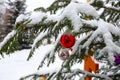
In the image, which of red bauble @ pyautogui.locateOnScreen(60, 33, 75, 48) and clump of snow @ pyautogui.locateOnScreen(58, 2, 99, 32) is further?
red bauble @ pyautogui.locateOnScreen(60, 33, 75, 48)

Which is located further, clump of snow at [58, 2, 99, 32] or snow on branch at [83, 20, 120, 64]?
snow on branch at [83, 20, 120, 64]

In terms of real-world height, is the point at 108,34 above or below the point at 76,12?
below

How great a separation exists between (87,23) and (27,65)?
49.2 ft

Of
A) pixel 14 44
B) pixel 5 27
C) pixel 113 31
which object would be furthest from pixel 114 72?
pixel 5 27

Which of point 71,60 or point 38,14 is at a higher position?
point 38,14

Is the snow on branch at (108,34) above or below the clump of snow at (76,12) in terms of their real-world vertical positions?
below

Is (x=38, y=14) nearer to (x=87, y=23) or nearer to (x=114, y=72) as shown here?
(x=87, y=23)

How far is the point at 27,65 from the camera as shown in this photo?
648 inches

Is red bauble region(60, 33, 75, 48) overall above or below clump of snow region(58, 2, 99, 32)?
below

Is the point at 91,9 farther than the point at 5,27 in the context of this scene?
No

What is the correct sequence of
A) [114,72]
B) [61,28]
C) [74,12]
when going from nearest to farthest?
1. [74,12]
2. [61,28]
3. [114,72]

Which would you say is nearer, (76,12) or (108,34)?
(76,12)

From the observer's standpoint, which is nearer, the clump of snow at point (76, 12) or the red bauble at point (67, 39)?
the clump of snow at point (76, 12)

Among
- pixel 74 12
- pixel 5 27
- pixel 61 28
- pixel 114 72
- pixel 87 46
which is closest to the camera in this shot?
pixel 74 12
